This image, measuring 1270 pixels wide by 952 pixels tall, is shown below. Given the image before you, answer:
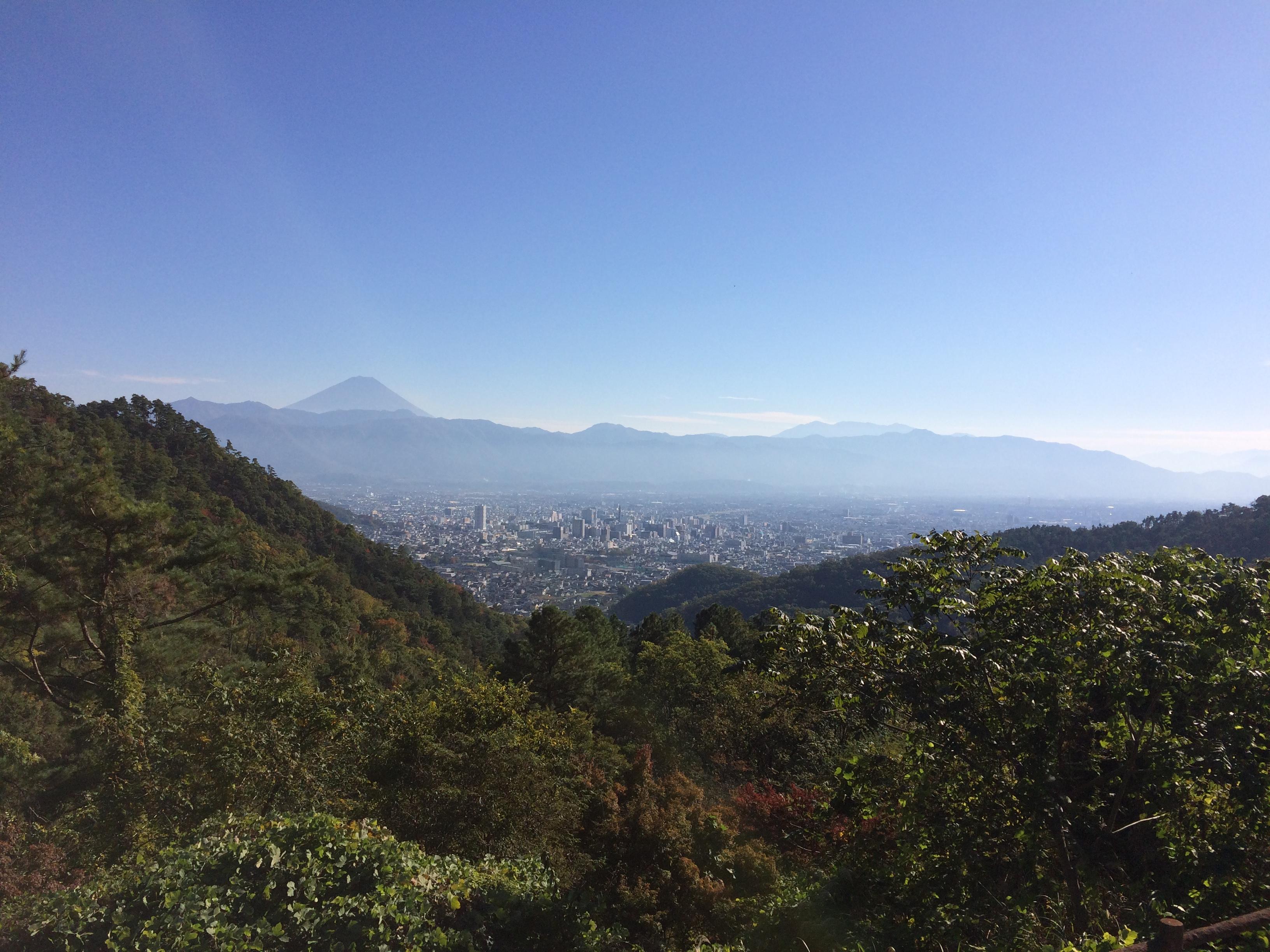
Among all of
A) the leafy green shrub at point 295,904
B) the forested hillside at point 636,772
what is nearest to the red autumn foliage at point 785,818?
the forested hillside at point 636,772

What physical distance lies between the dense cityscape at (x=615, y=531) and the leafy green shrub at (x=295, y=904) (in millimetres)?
41889

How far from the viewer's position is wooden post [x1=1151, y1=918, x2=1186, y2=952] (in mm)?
1585

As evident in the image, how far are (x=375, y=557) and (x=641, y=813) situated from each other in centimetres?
3458

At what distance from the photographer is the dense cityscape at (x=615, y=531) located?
64.8m

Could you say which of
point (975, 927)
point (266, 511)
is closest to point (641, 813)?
point (975, 927)

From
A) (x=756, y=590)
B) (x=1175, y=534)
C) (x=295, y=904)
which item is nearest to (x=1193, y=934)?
(x=295, y=904)

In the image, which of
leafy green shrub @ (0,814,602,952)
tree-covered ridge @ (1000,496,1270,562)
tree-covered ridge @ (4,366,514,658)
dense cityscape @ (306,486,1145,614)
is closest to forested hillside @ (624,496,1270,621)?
tree-covered ridge @ (1000,496,1270,562)

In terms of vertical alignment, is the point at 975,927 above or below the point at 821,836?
above

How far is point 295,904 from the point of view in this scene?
2740 millimetres

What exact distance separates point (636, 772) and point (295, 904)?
19.5 feet

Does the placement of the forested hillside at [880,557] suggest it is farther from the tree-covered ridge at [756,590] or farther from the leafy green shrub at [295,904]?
the leafy green shrub at [295,904]

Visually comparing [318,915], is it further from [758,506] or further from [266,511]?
[758,506]

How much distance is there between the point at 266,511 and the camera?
3139 centimetres

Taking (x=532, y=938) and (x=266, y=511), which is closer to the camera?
(x=532, y=938)
